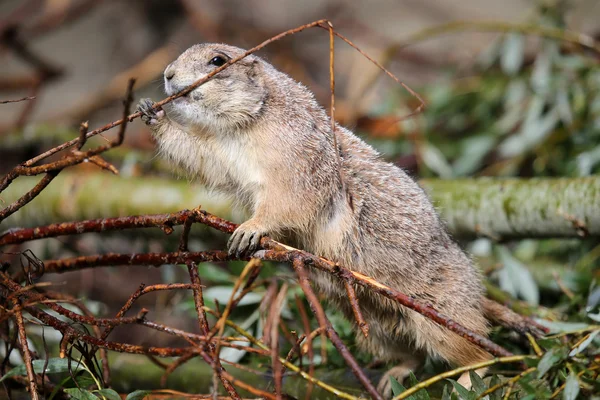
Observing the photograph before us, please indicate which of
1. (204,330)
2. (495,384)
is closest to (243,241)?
(204,330)

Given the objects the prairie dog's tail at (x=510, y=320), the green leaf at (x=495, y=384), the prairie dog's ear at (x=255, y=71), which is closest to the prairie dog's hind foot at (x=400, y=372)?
the prairie dog's tail at (x=510, y=320)

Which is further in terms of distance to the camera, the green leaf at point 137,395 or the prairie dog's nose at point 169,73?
the prairie dog's nose at point 169,73

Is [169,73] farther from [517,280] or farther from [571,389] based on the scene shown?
[517,280]

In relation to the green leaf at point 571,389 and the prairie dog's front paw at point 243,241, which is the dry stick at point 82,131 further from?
the green leaf at point 571,389

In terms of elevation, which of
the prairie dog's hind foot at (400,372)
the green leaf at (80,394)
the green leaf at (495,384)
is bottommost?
the prairie dog's hind foot at (400,372)

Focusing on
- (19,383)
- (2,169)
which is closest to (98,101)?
(2,169)

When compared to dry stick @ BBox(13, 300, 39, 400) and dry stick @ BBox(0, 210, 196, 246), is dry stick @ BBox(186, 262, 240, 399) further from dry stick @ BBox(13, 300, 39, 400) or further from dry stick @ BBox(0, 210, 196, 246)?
dry stick @ BBox(13, 300, 39, 400)

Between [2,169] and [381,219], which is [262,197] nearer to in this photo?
[381,219]
